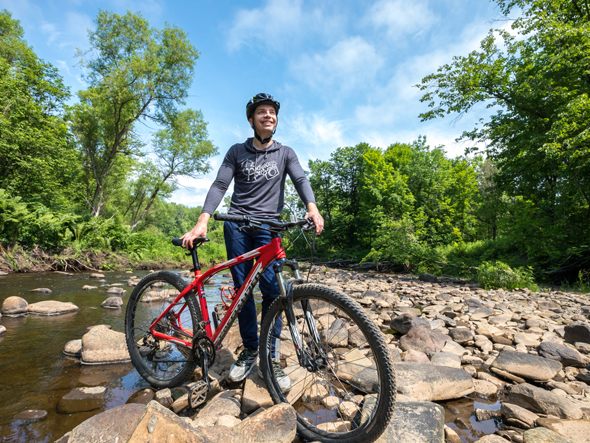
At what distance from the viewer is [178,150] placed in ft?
70.7

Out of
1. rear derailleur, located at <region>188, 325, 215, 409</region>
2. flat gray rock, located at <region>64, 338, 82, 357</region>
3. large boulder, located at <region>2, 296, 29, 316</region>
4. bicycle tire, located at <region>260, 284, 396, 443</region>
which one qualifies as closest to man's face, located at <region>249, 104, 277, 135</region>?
bicycle tire, located at <region>260, 284, 396, 443</region>

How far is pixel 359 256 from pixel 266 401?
2207 cm

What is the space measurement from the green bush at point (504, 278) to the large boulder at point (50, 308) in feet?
34.0

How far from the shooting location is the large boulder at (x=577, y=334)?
10.9 feet

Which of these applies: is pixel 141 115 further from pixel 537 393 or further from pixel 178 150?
pixel 537 393

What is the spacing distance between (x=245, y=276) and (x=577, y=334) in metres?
3.98

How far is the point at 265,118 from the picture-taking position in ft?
8.55

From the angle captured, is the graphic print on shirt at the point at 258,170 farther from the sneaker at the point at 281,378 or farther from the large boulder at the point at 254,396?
the large boulder at the point at 254,396

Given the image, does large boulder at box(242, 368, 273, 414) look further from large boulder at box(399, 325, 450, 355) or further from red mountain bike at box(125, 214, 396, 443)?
large boulder at box(399, 325, 450, 355)

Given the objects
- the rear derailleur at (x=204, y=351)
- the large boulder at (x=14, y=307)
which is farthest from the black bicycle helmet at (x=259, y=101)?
the large boulder at (x=14, y=307)

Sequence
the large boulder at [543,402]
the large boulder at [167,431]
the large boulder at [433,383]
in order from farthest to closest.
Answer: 1. the large boulder at [433,383]
2. the large boulder at [543,402]
3. the large boulder at [167,431]

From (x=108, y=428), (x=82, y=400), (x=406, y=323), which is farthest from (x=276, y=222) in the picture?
(x=406, y=323)

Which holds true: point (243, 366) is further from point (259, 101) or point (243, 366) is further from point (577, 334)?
point (577, 334)

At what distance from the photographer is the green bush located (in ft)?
27.3
